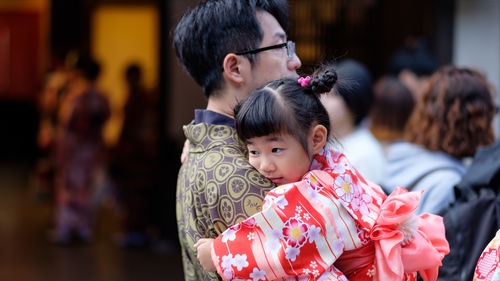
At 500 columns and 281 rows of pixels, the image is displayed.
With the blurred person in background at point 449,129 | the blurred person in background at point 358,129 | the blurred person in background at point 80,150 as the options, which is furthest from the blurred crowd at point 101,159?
the blurred person in background at point 449,129

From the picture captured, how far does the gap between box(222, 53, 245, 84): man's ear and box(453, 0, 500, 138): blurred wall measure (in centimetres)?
356

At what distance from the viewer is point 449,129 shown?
115 inches

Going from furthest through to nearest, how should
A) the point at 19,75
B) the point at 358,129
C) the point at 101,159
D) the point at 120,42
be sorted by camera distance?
the point at 19,75 < the point at 120,42 < the point at 101,159 < the point at 358,129

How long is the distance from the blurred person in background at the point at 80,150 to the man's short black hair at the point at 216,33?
537 centimetres

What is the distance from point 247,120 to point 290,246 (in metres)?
0.35

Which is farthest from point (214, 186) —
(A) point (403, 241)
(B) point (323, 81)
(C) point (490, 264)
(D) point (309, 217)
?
(C) point (490, 264)

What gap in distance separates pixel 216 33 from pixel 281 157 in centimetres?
45

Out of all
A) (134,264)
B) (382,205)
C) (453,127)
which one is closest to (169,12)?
(134,264)

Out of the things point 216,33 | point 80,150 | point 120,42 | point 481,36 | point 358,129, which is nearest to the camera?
point 216,33

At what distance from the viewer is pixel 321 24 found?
6.06 m

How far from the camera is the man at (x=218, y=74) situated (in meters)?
1.91

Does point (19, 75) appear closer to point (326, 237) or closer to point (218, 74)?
point (218, 74)

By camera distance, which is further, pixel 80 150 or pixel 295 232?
pixel 80 150

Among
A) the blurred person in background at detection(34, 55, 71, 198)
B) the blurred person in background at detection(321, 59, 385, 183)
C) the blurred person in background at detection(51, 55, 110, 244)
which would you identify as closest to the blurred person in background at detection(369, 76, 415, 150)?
the blurred person in background at detection(321, 59, 385, 183)
